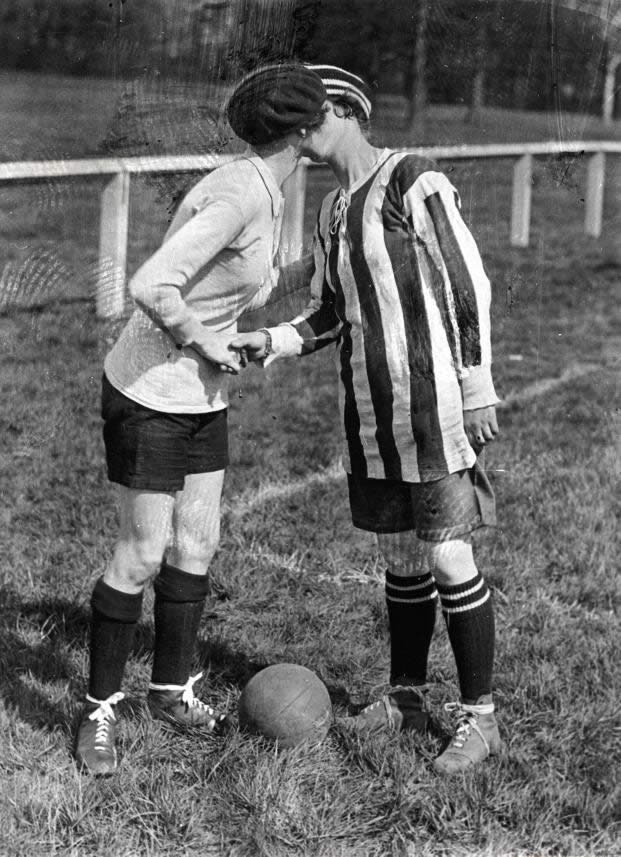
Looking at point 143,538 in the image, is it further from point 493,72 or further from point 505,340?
point 505,340

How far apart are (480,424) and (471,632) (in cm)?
58

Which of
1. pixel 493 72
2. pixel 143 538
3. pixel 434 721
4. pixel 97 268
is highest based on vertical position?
pixel 493 72

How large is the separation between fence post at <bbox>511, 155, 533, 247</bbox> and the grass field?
1.71 feet

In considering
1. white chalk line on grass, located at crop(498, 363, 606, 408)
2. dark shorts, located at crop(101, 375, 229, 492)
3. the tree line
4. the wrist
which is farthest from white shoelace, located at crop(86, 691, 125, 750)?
white chalk line on grass, located at crop(498, 363, 606, 408)

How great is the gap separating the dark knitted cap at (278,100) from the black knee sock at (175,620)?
4.02 ft

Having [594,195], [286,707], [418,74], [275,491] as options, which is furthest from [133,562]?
[594,195]

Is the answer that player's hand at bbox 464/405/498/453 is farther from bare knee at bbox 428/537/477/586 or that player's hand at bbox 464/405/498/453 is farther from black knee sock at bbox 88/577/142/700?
→ black knee sock at bbox 88/577/142/700

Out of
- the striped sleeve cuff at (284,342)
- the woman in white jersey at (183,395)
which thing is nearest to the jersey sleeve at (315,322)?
the striped sleeve cuff at (284,342)

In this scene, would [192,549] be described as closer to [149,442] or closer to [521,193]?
[149,442]

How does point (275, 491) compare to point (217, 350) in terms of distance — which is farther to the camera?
point (275, 491)

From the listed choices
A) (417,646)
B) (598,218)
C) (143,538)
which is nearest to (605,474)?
(417,646)

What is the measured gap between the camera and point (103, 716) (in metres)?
3.47

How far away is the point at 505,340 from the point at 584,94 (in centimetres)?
373

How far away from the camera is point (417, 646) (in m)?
3.68
